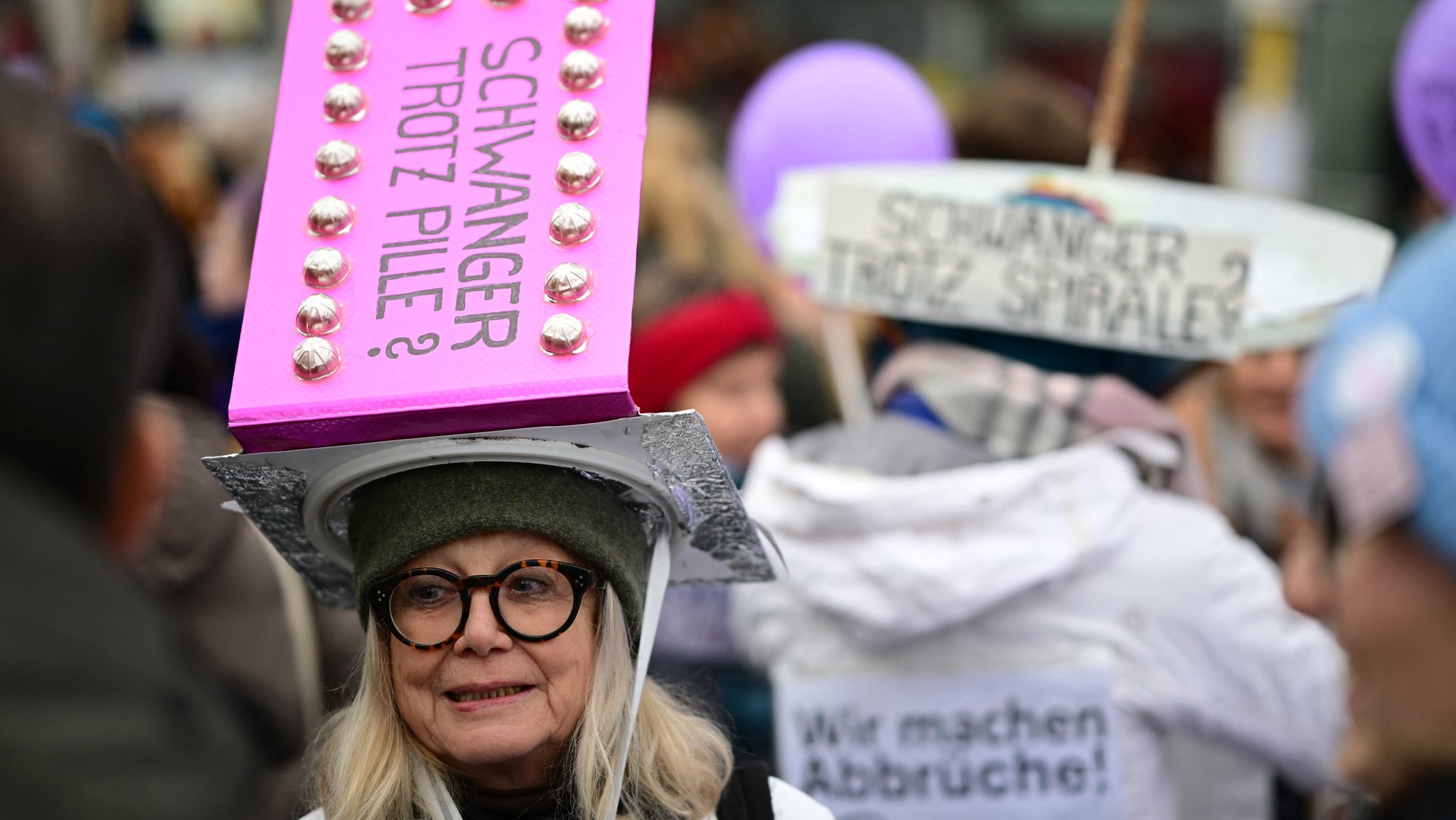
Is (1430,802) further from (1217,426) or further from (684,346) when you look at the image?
(1217,426)

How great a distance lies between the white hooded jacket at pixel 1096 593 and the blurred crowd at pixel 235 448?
11mm

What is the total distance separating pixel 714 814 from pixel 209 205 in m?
6.22

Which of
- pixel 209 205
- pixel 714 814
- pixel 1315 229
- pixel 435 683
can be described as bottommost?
pixel 714 814

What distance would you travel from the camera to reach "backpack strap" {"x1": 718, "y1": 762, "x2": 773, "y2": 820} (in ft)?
7.80

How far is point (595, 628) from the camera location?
2.34 m

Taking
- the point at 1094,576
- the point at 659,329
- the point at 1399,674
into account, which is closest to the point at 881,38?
the point at 659,329

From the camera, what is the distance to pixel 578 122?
7.05ft

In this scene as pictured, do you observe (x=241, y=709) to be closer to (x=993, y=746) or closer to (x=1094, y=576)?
(x=993, y=746)

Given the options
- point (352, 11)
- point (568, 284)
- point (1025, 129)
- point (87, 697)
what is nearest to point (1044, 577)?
point (568, 284)

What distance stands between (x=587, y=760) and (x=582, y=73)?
0.98 metres

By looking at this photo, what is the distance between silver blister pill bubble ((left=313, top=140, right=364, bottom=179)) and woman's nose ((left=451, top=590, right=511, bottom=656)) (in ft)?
2.02

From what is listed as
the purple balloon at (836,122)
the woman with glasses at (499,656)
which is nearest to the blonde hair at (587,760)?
the woman with glasses at (499,656)

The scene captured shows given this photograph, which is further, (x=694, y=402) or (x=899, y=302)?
(x=694, y=402)

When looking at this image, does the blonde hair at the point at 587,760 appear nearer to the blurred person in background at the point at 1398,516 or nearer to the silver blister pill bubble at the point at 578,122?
the silver blister pill bubble at the point at 578,122
